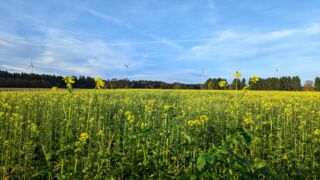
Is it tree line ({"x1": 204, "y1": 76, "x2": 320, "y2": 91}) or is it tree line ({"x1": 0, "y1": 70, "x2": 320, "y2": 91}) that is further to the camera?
tree line ({"x1": 204, "y1": 76, "x2": 320, "y2": 91})

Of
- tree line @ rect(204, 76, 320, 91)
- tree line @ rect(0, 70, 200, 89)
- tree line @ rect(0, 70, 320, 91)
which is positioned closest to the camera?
tree line @ rect(0, 70, 200, 89)

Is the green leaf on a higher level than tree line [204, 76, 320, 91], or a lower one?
lower

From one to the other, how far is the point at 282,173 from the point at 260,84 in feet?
217

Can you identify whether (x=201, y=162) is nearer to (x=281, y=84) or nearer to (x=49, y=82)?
(x=49, y=82)

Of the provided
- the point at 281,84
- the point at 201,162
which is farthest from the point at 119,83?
the point at 201,162

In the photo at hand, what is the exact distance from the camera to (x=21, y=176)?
467 cm

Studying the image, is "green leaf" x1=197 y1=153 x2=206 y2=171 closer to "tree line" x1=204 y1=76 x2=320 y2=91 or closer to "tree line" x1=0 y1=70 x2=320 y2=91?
"tree line" x1=0 y1=70 x2=320 y2=91

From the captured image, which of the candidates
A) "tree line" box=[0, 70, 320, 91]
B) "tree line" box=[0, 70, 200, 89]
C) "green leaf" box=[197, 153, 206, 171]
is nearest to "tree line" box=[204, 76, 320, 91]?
"tree line" box=[0, 70, 320, 91]

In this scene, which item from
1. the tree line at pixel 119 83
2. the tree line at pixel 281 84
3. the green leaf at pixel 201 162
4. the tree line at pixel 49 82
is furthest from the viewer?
the tree line at pixel 281 84

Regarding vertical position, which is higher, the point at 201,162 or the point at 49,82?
the point at 49,82

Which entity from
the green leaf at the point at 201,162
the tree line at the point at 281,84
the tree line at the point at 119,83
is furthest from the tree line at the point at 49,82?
the green leaf at the point at 201,162

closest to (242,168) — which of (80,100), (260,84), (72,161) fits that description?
(72,161)

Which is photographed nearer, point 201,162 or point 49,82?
point 201,162

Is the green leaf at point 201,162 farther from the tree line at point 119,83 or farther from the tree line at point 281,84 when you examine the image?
the tree line at point 281,84
